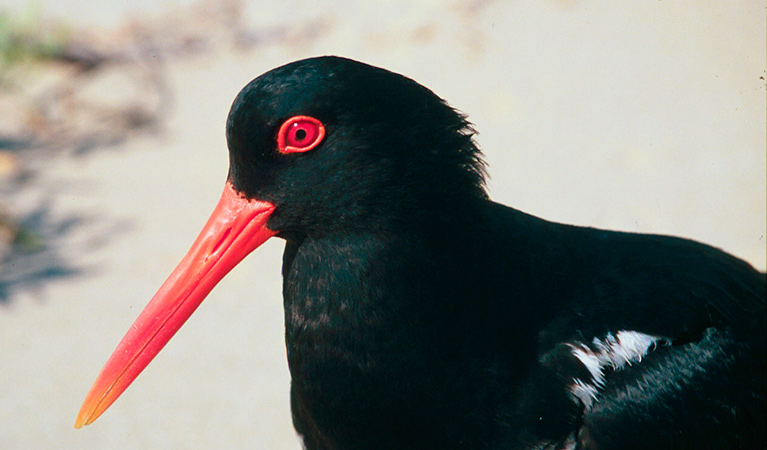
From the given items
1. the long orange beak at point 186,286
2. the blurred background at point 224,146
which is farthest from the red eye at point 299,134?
the blurred background at point 224,146

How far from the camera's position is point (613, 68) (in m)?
6.49

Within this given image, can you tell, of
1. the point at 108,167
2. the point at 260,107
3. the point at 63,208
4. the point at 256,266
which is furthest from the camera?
the point at 108,167

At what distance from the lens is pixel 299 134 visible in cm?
223

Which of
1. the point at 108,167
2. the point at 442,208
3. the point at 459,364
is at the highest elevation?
the point at 108,167

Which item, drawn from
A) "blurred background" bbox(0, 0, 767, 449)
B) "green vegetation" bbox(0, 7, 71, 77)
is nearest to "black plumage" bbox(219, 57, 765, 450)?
"blurred background" bbox(0, 0, 767, 449)

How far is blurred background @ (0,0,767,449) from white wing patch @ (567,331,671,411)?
2.38 metres

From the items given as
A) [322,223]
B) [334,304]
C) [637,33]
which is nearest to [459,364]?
[334,304]

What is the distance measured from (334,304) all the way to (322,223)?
0.25 metres

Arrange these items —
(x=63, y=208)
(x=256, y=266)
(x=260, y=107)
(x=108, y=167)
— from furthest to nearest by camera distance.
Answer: (x=108, y=167), (x=63, y=208), (x=256, y=266), (x=260, y=107)

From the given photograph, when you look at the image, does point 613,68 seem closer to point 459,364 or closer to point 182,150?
point 182,150

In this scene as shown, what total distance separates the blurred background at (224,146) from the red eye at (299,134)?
256cm

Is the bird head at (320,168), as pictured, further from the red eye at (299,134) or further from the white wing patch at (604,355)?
the white wing patch at (604,355)

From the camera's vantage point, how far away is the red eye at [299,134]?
2.20 m

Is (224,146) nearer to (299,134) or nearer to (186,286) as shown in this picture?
(186,286)
